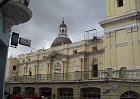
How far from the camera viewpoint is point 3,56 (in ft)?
36.7

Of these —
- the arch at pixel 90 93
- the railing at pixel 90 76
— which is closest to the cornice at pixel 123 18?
the railing at pixel 90 76

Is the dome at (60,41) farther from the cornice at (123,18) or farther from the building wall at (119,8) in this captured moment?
the cornice at (123,18)

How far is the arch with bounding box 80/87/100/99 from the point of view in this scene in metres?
24.9

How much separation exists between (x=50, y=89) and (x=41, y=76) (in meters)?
3.52

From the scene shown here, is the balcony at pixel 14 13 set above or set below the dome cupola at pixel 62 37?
below

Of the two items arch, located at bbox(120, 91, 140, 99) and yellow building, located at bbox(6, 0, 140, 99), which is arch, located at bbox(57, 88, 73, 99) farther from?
arch, located at bbox(120, 91, 140, 99)

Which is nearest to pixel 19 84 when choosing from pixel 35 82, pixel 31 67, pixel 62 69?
pixel 35 82

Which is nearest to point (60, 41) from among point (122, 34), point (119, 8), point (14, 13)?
point (119, 8)

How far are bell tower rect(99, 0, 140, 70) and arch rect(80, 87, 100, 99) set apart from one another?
6.62 metres

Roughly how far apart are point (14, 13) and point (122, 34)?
2280 cm

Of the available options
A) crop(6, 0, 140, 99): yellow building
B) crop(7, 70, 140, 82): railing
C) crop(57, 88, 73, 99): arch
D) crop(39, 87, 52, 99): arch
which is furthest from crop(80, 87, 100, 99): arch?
crop(39, 87, 52, 99): arch

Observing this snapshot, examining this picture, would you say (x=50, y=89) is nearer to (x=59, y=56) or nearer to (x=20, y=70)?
(x=59, y=56)

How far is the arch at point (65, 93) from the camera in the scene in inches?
1078

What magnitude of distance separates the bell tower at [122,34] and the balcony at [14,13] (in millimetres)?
20521
